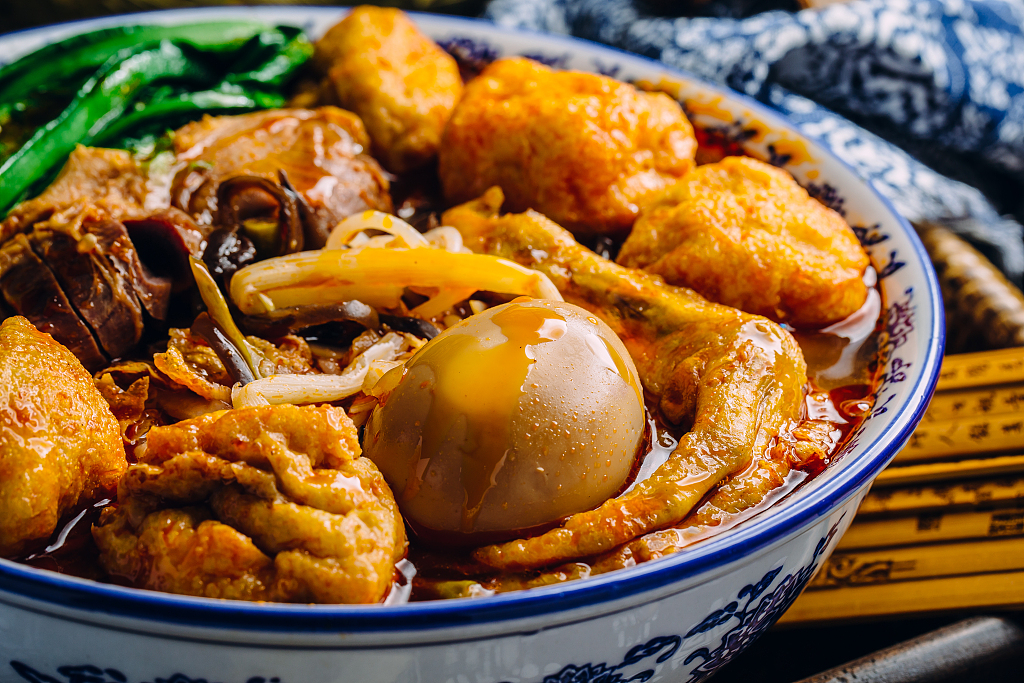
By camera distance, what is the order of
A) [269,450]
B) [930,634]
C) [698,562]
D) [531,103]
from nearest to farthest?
1. [698,562]
2. [269,450]
3. [930,634]
4. [531,103]

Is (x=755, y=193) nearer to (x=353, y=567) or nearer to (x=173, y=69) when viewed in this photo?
(x=353, y=567)

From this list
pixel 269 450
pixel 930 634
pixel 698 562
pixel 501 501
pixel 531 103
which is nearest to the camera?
pixel 698 562

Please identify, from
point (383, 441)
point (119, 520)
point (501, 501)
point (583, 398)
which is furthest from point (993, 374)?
point (119, 520)

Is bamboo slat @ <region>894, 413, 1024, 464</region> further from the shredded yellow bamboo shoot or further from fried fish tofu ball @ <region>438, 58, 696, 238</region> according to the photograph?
the shredded yellow bamboo shoot

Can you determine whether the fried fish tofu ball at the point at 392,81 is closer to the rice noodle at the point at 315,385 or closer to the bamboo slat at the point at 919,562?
the rice noodle at the point at 315,385

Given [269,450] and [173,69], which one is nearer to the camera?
[269,450]

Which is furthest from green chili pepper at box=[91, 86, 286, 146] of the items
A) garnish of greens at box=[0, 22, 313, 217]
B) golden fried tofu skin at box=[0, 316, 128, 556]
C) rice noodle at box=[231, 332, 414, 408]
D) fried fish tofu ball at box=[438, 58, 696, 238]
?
rice noodle at box=[231, 332, 414, 408]
